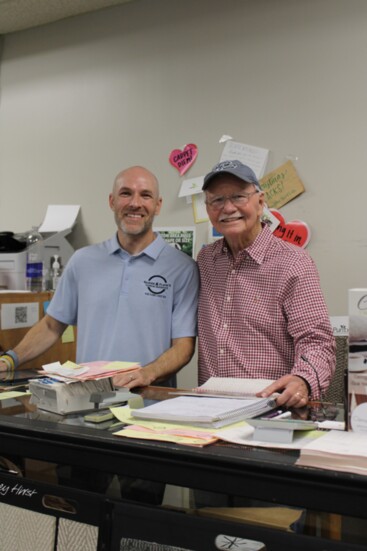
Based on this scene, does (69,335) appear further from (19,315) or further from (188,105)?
(188,105)

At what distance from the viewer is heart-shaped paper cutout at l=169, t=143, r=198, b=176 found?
2961mm

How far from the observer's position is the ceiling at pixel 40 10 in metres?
3.18

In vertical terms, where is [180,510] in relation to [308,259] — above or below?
below

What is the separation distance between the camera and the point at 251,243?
6.21 feet

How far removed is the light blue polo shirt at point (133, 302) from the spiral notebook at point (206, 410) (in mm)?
668

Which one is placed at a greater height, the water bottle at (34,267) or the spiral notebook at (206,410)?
the water bottle at (34,267)

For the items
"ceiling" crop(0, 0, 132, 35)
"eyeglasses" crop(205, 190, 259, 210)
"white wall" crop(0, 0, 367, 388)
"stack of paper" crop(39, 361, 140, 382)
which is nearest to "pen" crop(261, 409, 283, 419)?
"stack of paper" crop(39, 361, 140, 382)

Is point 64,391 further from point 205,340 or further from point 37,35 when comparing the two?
point 37,35

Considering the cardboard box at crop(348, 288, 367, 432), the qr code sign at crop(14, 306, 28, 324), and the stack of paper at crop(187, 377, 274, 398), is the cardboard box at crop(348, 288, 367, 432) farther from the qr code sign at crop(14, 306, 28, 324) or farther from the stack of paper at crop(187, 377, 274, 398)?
the qr code sign at crop(14, 306, 28, 324)

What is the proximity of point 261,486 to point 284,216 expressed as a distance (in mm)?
1950

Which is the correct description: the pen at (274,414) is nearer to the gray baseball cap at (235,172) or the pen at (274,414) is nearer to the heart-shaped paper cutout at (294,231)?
the gray baseball cap at (235,172)

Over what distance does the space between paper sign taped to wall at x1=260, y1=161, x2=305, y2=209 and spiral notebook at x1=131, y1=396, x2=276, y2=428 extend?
1.58 meters

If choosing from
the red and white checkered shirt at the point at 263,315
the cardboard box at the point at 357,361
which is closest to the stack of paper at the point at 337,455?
the cardboard box at the point at 357,361

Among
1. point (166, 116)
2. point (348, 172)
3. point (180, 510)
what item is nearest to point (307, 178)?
point (348, 172)
